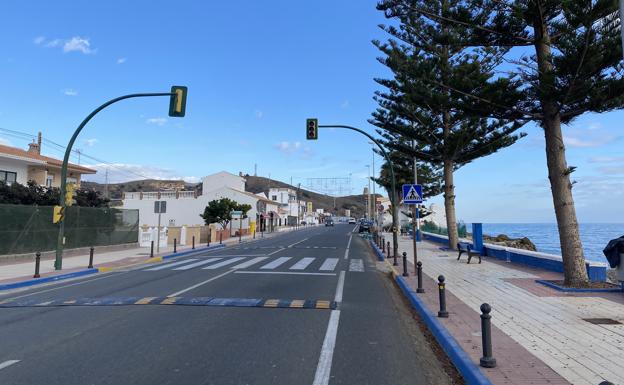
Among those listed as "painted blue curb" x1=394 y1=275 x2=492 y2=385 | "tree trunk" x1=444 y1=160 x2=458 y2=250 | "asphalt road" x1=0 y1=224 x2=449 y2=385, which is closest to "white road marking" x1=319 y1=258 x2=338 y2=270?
"asphalt road" x1=0 y1=224 x2=449 y2=385

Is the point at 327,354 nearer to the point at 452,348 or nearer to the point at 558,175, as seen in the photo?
the point at 452,348

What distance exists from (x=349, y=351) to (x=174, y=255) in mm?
19459

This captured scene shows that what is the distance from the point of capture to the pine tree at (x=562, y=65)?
10.4m

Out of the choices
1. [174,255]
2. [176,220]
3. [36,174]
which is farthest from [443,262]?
[176,220]

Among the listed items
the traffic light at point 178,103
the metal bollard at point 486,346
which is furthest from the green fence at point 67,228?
the metal bollard at point 486,346

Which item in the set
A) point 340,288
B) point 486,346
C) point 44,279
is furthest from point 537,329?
point 44,279

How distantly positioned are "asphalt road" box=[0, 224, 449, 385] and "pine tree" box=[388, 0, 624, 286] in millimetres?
5244

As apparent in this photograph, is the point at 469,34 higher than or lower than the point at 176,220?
higher

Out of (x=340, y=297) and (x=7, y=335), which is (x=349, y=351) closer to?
(x=340, y=297)

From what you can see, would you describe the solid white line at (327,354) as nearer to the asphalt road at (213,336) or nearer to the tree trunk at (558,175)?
the asphalt road at (213,336)

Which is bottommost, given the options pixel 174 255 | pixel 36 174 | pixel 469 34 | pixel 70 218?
pixel 174 255

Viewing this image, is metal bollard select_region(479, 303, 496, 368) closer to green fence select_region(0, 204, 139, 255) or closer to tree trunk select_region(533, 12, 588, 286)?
tree trunk select_region(533, 12, 588, 286)

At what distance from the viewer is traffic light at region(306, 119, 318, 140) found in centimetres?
1938

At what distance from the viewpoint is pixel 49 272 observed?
1527 centimetres
